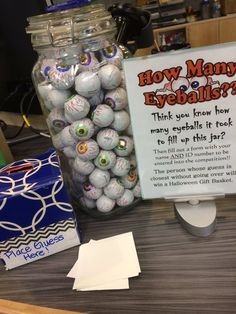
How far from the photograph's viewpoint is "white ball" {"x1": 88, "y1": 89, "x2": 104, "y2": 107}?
505 millimetres

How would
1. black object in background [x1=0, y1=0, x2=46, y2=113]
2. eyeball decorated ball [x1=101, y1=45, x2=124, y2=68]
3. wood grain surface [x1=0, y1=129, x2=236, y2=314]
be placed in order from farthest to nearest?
black object in background [x1=0, y1=0, x2=46, y2=113] < eyeball decorated ball [x1=101, y1=45, x2=124, y2=68] < wood grain surface [x1=0, y1=129, x2=236, y2=314]

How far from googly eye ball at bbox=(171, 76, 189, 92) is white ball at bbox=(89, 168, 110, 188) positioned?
205mm

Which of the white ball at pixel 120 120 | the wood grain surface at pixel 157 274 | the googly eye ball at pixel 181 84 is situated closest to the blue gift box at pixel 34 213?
the wood grain surface at pixel 157 274

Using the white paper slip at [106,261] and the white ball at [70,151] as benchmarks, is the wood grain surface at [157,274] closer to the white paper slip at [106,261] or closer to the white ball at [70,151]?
the white paper slip at [106,261]

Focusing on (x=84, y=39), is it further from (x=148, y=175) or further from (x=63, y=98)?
(x=148, y=175)

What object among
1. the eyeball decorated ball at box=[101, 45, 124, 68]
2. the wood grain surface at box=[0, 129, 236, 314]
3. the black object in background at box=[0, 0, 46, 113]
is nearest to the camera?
the wood grain surface at box=[0, 129, 236, 314]

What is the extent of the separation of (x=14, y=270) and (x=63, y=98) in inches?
13.2

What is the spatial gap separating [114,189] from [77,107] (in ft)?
0.58

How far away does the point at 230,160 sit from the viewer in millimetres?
487

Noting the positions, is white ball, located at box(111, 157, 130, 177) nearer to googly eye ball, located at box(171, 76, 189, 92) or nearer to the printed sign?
the printed sign

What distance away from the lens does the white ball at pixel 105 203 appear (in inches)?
22.1

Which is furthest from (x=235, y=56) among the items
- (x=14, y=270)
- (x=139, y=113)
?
(x=14, y=270)

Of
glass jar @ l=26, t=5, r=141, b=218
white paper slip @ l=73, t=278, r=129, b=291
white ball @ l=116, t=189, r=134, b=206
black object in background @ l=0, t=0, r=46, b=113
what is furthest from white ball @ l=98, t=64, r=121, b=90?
black object in background @ l=0, t=0, r=46, b=113

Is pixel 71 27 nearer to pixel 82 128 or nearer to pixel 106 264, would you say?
pixel 82 128
